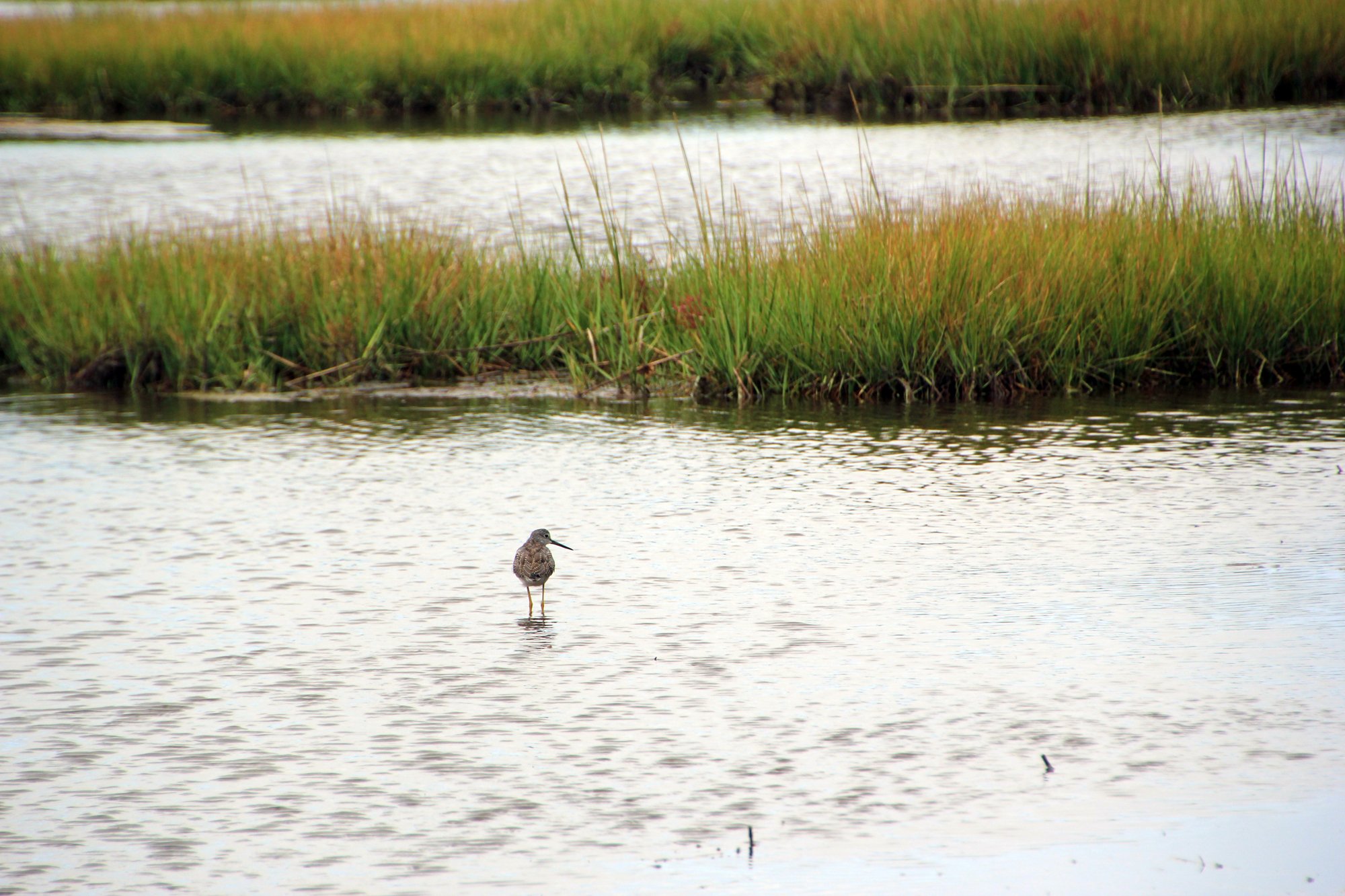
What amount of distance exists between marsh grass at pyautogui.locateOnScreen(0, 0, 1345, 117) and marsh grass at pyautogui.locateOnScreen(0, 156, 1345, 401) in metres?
10.1

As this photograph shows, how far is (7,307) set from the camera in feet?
31.6

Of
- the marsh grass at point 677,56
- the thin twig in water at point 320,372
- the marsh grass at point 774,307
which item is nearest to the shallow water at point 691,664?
the marsh grass at point 774,307

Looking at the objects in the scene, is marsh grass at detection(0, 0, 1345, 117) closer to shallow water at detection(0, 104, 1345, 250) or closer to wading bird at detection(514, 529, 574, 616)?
shallow water at detection(0, 104, 1345, 250)

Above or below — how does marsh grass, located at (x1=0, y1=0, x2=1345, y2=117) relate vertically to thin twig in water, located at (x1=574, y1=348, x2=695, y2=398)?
above

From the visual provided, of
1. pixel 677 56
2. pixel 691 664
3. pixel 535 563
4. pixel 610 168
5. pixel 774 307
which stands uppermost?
pixel 677 56

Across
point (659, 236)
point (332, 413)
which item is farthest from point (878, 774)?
point (659, 236)

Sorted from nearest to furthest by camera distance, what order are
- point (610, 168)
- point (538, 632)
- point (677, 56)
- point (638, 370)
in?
point (538, 632) → point (638, 370) → point (610, 168) → point (677, 56)

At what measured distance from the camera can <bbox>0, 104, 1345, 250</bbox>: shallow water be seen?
1333 cm

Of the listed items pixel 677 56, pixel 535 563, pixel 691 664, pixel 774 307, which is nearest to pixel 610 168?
pixel 774 307

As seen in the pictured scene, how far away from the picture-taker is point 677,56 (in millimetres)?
25766

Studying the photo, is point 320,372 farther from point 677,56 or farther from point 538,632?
point 677,56

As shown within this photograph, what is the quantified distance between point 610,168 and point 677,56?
376 inches

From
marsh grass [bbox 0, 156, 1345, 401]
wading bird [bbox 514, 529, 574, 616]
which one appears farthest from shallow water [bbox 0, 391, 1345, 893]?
marsh grass [bbox 0, 156, 1345, 401]

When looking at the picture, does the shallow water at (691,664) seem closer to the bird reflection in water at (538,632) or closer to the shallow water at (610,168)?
the bird reflection in water at (538,632)
